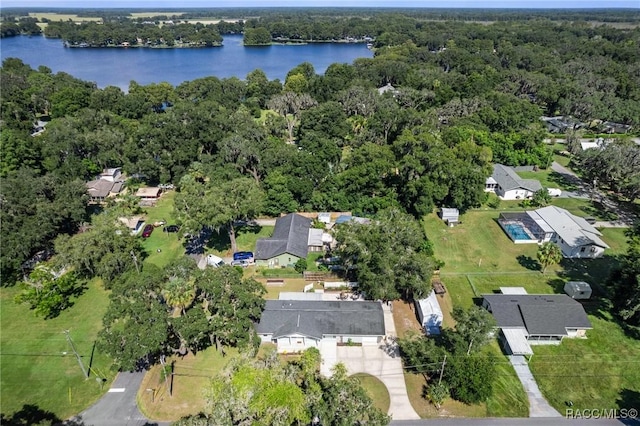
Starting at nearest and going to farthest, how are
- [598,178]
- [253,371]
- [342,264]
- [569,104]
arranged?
[253,371] → [342,264] → [598,178] → [569,104]

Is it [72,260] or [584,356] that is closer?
[584,356]

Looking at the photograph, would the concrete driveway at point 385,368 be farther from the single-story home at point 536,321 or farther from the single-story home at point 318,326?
the single-story home at point 536,321

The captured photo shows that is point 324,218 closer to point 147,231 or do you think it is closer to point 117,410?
point 147,231

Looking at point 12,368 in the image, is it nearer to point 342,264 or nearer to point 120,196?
point 120,196

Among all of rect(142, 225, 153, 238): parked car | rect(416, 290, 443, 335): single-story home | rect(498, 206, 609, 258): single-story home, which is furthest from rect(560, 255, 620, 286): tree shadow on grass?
rect(142, 225, 153, 238): parked car

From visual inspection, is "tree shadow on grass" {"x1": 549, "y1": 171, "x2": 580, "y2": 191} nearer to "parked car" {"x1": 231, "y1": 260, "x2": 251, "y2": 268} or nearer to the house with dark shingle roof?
the house with dark shingle roof

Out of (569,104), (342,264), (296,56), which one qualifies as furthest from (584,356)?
(296,56)
